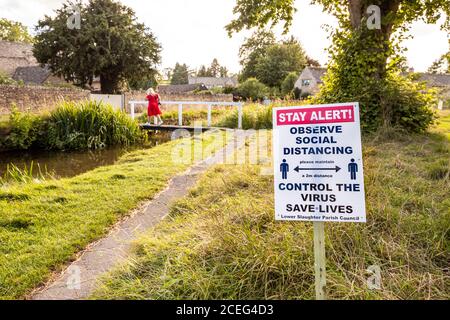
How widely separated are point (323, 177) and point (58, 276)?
2355mm

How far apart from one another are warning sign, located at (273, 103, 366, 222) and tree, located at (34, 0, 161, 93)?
83.4ft

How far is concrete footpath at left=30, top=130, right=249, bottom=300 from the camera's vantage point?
267 cm

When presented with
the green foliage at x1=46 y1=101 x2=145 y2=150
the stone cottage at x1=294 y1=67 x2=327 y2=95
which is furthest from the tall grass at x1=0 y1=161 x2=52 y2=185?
the stone cottage at x1=294 y1=67 x2=327 y2=95

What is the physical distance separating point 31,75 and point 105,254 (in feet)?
134

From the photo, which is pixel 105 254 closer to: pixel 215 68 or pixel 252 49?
pixel 252 49

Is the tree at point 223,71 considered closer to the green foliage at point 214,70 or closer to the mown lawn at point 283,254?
the green foliage at point 214,70

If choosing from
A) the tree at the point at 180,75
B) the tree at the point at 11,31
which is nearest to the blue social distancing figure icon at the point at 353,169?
the tree at the point at 11,31

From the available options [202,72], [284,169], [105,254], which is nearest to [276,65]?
[202,72]

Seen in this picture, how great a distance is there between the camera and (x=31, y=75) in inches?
1464

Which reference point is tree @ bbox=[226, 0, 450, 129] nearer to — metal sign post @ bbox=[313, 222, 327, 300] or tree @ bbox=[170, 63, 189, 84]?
metal sign post @ bbox=[313, 222, 327, 300]

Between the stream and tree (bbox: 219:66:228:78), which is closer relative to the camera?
the stream

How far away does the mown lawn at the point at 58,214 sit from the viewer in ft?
9.74

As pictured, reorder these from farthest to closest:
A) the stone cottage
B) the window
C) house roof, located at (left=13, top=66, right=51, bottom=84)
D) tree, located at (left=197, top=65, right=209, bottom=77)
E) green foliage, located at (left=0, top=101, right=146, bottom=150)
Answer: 1. tree, located at (left=197, top=65, right=209, bottom=77)
2. the window
3. the stone cottage
4. house roof, located at (left=13, top=66, right=51, bottom=84)
5. green foliage, located at (left=0, top=101, right=146, bottom=150)

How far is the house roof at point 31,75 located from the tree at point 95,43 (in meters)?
11.7
